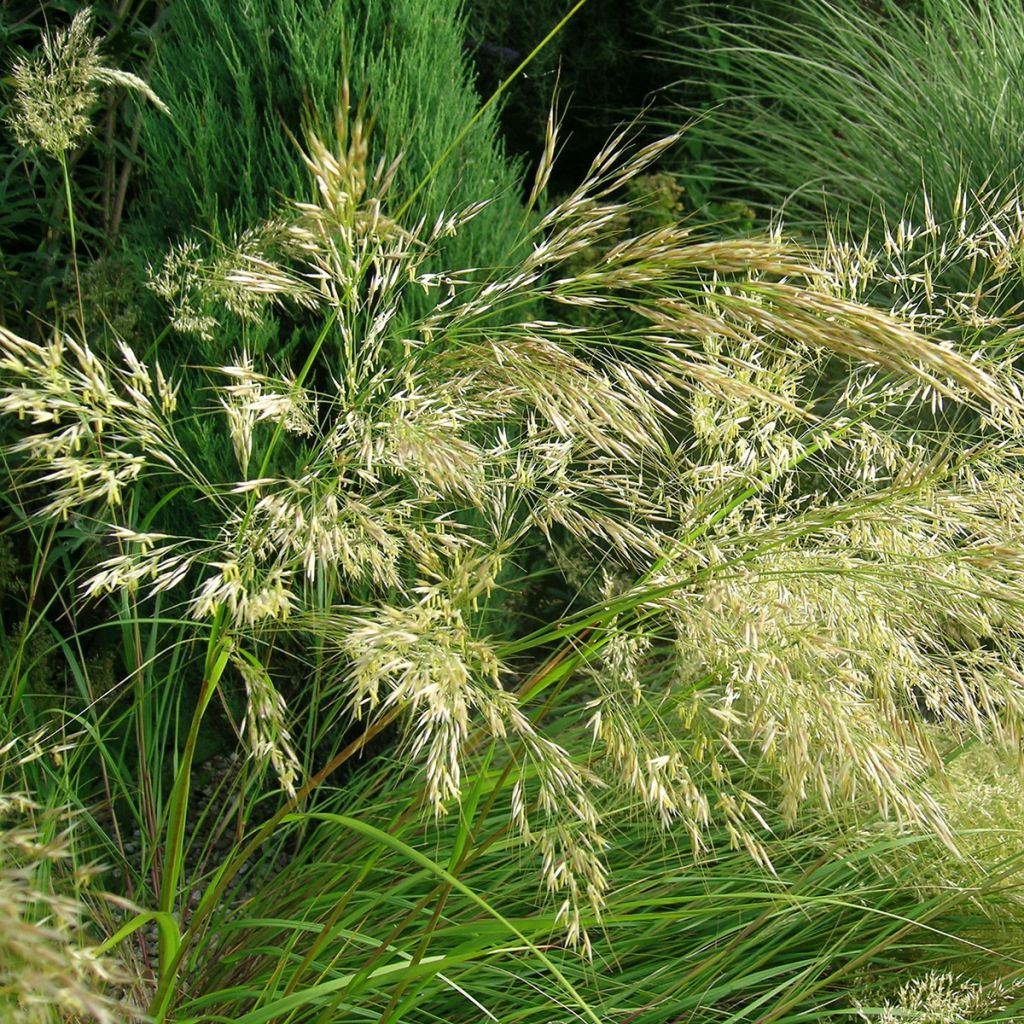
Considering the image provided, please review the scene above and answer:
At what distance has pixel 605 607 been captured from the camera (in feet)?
5.10

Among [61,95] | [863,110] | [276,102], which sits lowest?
[863,110]

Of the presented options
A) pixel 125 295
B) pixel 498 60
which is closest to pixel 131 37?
pixel 125 295

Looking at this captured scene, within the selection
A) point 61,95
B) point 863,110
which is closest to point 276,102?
point 61,95

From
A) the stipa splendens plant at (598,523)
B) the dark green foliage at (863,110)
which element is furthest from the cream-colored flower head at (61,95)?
the dark green foliage at (863,110)

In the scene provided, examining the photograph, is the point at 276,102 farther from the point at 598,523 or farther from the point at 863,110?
the point at 863,110

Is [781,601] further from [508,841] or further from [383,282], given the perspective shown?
[508,841]

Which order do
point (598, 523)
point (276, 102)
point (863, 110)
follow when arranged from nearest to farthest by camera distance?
point (598, 523)
point (276, 102)
point (863, 110)

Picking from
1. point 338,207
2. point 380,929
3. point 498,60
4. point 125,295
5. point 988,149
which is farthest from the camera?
point 498,60

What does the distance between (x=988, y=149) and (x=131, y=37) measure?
9.40 ft

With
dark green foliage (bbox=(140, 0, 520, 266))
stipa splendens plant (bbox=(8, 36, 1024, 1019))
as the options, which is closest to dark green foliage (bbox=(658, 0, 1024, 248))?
dark green foliage (bbox=(140, 0, 520, 266))

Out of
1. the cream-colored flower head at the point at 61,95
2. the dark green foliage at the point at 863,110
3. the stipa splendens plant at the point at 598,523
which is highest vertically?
the cream-colored flower head at the point at 61,95

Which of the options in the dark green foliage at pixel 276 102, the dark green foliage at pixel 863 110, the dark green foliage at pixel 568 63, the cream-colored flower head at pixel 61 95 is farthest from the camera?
the dark green foliage at pixel 568 63

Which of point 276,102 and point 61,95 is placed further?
point 276,102

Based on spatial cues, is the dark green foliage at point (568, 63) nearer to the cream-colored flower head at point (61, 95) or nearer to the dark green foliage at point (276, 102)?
the dark green foliage at point (276, 102)
